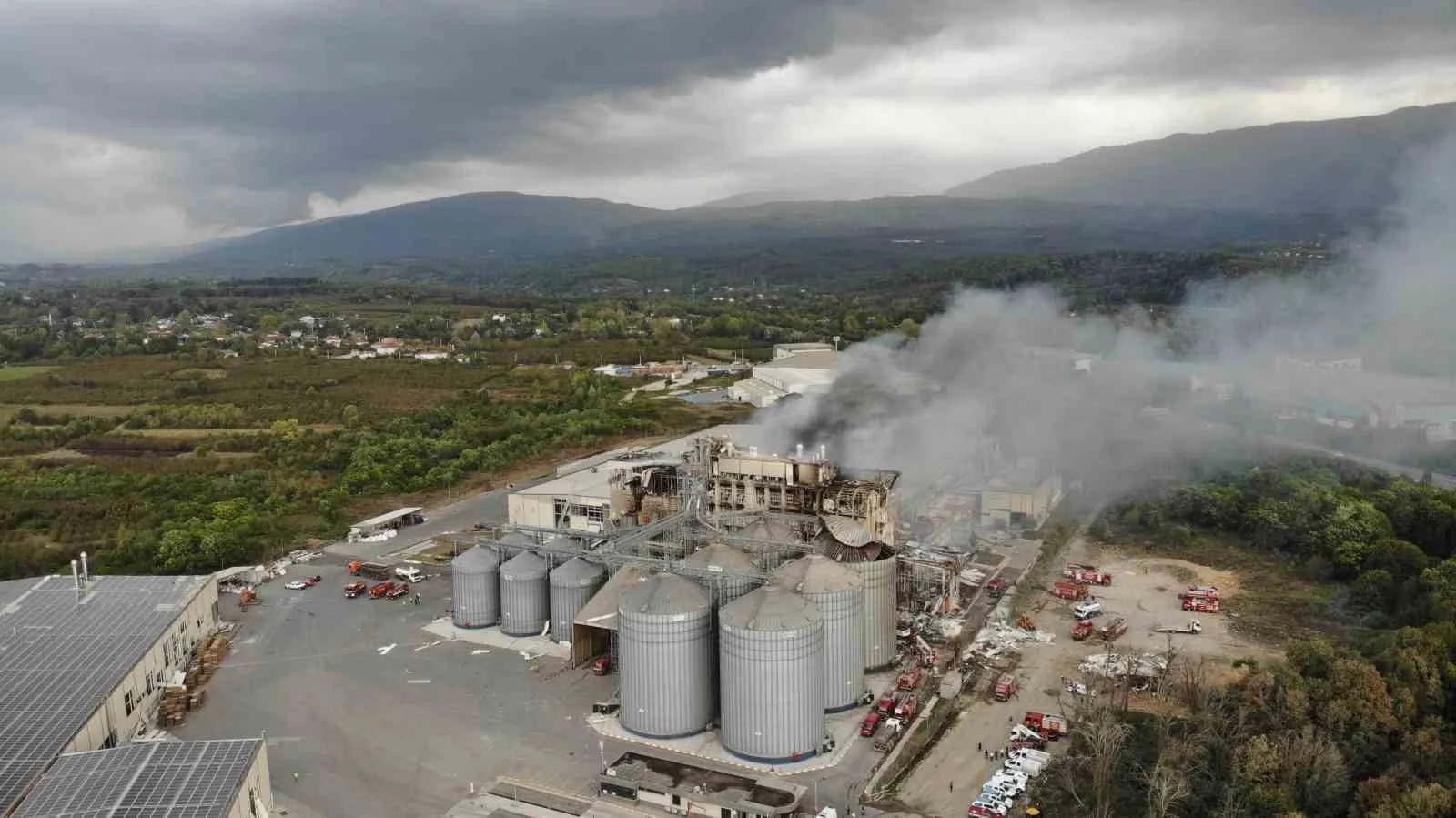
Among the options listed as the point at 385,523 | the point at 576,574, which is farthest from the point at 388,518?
the point at 576,574

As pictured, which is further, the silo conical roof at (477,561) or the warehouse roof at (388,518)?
the warehouse roof at (388,518)

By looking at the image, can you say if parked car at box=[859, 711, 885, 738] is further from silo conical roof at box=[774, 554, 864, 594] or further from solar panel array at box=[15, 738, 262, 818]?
solar panel array at box=[15, 738, 262, 818]

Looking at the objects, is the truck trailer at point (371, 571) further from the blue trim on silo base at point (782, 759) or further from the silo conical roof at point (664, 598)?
the blue trim on silo base at point (782, 759)

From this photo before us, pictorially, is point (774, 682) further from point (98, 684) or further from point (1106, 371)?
point (1106, 371)

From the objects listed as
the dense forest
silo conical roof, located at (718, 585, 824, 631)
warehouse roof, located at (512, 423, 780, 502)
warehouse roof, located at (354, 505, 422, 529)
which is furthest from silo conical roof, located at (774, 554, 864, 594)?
warehouse roof, located at (354, 505, 422, 529)

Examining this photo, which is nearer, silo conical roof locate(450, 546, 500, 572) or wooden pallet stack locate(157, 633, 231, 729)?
wooden pallet stack locate(157, 633, 231, 729)

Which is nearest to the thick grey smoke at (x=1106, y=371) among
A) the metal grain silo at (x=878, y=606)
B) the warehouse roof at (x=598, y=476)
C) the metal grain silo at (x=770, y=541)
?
the warehouse roof at (x=598, y=476)
